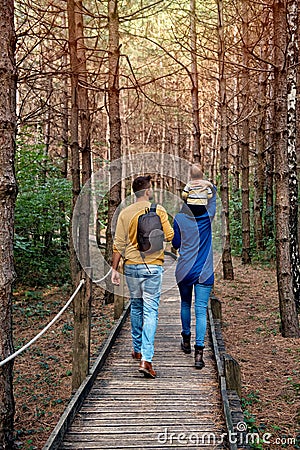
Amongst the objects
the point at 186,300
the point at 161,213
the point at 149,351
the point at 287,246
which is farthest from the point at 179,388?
the point at 287,246

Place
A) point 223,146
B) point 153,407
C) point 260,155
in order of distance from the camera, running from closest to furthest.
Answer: point 153,407 < point 223,146 < point 260,155

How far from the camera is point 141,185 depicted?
220 inches

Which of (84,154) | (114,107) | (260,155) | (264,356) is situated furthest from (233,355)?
(260,155)

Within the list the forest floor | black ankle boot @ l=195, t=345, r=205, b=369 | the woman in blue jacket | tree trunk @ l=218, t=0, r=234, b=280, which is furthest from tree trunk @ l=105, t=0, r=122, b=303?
black ankle boot @ l=195, t=345, r=205, b=369

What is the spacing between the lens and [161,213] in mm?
5617

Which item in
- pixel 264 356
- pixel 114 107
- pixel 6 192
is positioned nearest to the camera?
pixel 6 192

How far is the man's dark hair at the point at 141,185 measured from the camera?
5598 millimetres

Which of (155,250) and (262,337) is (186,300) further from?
(262,337)

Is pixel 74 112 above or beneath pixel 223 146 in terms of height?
above

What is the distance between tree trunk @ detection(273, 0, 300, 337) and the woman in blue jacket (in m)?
2.27

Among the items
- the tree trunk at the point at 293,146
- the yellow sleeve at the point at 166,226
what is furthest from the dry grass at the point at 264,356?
the yellow sleeve at the point at 166,226

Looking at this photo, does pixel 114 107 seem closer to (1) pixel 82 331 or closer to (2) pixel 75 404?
(1) pixel 82 331

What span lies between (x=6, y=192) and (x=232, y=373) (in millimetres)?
2924

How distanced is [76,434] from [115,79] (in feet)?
23.6
